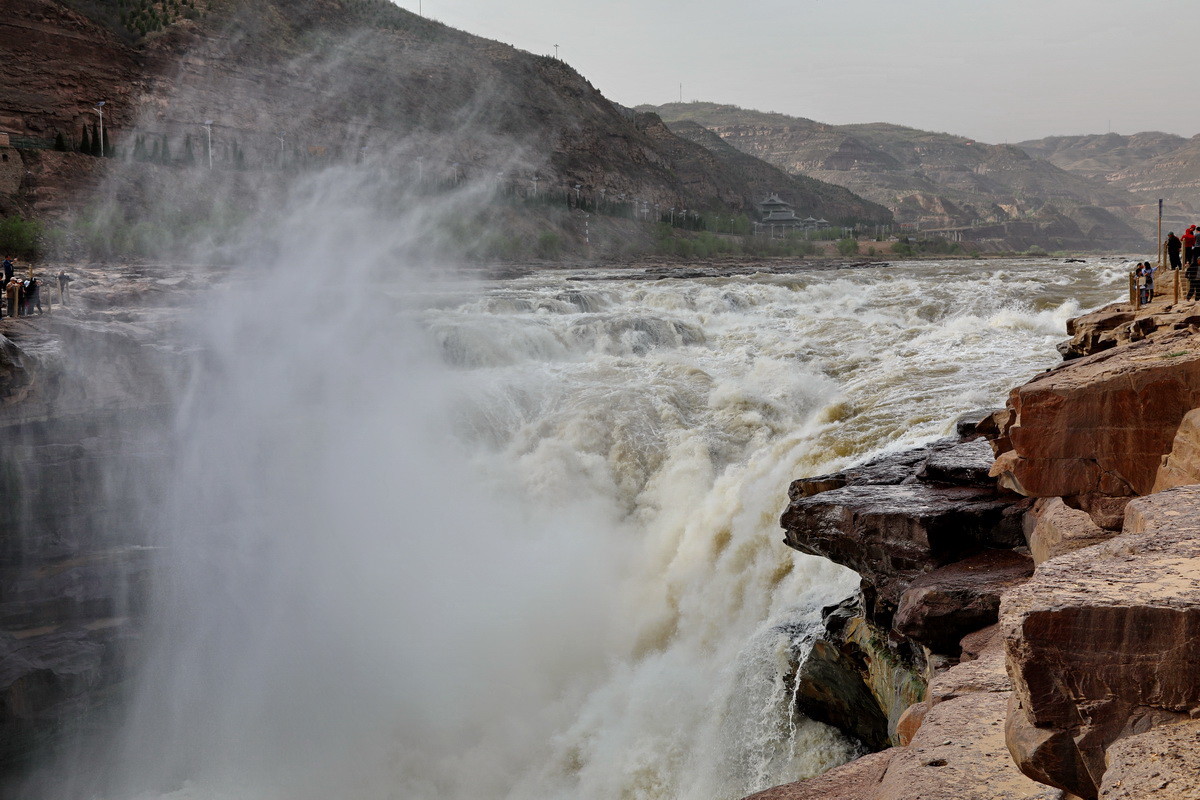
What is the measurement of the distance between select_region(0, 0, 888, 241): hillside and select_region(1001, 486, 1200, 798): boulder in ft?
129

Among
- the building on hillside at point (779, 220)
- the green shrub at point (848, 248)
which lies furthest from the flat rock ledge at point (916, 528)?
the building on hillside at point (779, 220)

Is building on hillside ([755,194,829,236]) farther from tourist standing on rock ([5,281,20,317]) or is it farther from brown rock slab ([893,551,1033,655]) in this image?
brown rock slab ([893,551,1033,655])

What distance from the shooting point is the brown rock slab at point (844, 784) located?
12.4ft

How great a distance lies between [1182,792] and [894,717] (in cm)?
397

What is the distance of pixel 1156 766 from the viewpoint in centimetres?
245

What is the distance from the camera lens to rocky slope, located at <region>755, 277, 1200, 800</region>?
2.68 meters

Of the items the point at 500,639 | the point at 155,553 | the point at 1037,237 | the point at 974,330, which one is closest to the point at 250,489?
the point at 155,553

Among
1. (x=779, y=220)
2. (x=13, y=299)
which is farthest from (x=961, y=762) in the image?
(x=779, y=220)

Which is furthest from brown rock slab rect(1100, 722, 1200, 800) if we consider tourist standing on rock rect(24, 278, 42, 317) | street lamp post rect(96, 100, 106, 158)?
street lamp post rect(96, 100, 106, 158)

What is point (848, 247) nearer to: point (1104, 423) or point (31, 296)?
point (31, 296)

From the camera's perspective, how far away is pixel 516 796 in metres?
8.05

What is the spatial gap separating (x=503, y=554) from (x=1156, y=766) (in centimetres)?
968

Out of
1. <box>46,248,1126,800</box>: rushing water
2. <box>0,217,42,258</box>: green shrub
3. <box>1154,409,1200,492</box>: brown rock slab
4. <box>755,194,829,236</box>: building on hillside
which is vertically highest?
<box>755,194,829,236</box>: building on hillside

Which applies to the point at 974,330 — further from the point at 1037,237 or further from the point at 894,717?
the point at 1037,237
